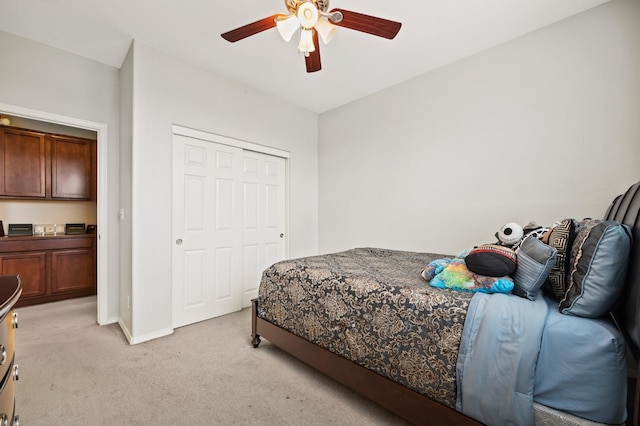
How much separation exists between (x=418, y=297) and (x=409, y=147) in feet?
7.32

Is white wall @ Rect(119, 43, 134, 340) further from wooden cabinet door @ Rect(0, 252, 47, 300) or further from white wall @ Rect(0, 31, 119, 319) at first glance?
wooden cabinet door @ Rect(0, 252, 47, 300)

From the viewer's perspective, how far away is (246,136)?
3367 mm

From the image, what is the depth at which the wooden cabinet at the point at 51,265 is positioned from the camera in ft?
10.6

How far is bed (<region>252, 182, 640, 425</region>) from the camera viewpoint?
1.01 meters

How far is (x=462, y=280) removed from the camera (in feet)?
4.81

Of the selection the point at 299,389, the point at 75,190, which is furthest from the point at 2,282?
the point at 75,190

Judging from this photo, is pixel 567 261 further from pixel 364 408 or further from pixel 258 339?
pixel 258 339

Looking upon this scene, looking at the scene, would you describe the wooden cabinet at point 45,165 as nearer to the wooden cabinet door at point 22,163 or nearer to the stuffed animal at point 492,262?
the wooden cabinet door at point 22,163

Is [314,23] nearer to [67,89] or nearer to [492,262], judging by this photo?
[492,262]

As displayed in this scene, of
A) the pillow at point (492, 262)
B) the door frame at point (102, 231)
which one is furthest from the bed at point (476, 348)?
the door frame at point (102, 231)

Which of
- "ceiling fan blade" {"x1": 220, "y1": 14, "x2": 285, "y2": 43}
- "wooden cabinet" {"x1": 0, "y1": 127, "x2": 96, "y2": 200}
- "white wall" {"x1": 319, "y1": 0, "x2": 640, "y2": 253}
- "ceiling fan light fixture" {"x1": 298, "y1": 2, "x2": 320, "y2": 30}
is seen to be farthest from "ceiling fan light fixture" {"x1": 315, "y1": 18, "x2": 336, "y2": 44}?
"wooden cabinet" {"x1": 0, "y1": 127, "x2": 96, "y2": 200}

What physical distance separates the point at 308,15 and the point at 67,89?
8.39 ft

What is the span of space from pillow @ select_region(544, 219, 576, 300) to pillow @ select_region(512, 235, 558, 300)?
76mm

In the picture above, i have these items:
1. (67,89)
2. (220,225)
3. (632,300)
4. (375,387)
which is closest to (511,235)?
(632,300)
